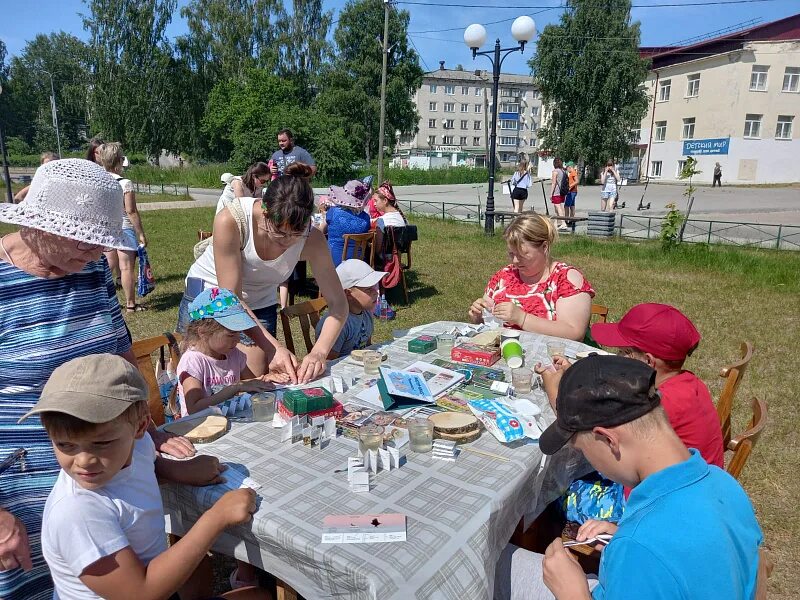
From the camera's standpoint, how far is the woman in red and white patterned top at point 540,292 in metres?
3.46

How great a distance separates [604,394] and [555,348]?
5.90ft

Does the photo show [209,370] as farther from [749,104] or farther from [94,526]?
[749,104]

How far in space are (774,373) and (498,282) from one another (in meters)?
3.28

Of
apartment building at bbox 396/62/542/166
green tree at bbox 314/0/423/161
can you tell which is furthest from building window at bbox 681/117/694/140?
apartment building at bbox 396/62/542/166

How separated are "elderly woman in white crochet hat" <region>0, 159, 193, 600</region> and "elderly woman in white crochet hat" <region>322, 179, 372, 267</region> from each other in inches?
190

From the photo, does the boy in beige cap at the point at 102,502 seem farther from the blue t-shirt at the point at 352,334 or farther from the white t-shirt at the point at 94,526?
the blue t-shirt at the point at 352,334

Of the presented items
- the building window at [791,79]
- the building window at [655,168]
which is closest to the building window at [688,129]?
the building window at [655,168]

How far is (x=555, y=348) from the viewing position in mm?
3027

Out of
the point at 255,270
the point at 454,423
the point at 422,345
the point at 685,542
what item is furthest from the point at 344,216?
the point at 685,542

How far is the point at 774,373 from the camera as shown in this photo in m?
5.18

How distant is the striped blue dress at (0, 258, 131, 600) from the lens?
1.62 meters

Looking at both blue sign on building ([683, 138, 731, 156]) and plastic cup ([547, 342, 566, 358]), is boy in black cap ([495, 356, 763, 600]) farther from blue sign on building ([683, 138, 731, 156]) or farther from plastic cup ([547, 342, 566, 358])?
blue sign on building ([683, 138, 731, 156])

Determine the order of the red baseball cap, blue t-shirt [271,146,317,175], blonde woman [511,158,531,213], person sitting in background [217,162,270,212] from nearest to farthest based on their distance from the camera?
the red baseball cap → person sitting in background [217,162,270,212] → blue t-shirt [271,146,317,175] → blonde woman [511,158,531,213]

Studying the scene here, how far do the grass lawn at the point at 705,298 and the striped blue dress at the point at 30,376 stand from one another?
10.4 ft
